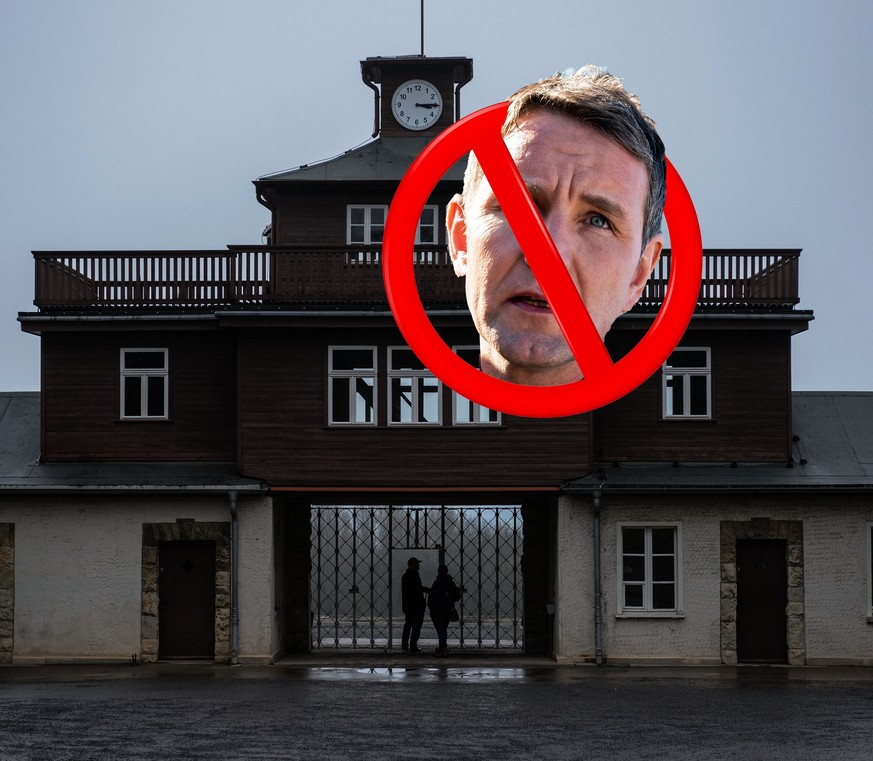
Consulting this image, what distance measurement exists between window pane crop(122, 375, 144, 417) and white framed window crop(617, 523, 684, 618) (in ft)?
32.5

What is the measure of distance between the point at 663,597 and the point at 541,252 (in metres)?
25.9

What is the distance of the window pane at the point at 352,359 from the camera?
2883 cm

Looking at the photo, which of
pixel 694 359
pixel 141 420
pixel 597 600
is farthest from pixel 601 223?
pixel 141 420

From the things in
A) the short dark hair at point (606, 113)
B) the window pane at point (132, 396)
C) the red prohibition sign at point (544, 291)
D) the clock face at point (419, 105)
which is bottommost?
the red prohibition sign at point (544, 291)

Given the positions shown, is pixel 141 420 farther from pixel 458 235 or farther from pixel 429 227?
pixel 458 235

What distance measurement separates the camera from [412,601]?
3002 centimetres

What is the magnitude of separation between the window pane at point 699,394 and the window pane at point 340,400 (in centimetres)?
678

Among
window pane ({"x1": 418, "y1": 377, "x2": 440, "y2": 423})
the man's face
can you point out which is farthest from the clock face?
the man's face

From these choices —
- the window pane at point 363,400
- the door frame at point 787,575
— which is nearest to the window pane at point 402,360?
the window pane at point 363,400

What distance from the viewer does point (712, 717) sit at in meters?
19.9

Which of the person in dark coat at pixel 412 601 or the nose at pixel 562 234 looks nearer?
the nose at pixel 562 234

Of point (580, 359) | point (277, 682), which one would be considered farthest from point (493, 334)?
point (277, 682)

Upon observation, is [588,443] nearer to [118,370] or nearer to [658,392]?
[658,392]

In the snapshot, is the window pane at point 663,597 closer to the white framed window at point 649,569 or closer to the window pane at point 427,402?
the white framed window at point 649,569
